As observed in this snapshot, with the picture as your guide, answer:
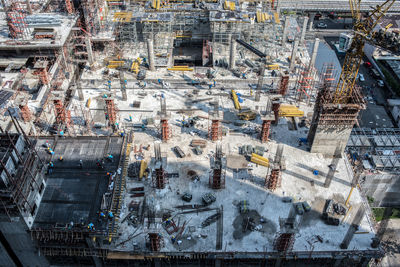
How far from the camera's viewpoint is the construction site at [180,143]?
5681 cm

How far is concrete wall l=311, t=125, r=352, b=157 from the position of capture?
230ft

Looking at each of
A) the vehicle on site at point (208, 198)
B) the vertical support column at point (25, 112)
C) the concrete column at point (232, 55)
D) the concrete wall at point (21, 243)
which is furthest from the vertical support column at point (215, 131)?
the vertical support column at point (25, 112)

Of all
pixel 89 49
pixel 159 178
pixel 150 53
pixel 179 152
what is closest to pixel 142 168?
pixel 159 178

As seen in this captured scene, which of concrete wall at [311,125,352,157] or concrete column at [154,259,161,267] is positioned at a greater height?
concrete wall at [311,125,352,157]

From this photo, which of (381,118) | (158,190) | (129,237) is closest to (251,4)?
(381,118)

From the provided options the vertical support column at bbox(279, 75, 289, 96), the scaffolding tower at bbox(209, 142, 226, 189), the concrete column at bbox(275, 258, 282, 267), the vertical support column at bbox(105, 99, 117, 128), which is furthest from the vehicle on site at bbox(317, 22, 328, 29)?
the concrete column at bbox(275, 258, 282, 267)

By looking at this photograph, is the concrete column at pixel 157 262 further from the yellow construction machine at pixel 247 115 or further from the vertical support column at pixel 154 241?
the yellow construction machine at pixel 247 115

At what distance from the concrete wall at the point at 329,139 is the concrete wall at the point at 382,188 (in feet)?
29.1

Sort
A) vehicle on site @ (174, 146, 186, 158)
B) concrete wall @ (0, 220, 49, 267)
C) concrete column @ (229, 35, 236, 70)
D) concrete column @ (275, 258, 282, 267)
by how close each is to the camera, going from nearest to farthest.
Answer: concrete wall @ (0, 220, 49, 267), concrete column @ (275, 258, 282, 267), vehicle on site @ (174, 146, 186, 158), concrete column @ (229, 35, 236, 70)

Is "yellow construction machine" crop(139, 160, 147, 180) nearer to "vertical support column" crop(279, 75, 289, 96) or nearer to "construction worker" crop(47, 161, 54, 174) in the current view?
"construction worker" crop(47, 161, 54, 174)

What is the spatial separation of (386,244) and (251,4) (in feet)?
242

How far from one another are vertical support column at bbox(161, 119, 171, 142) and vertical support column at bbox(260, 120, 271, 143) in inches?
723

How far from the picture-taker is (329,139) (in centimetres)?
7125

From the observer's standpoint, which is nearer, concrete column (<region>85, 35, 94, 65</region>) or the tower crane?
the tower crane
